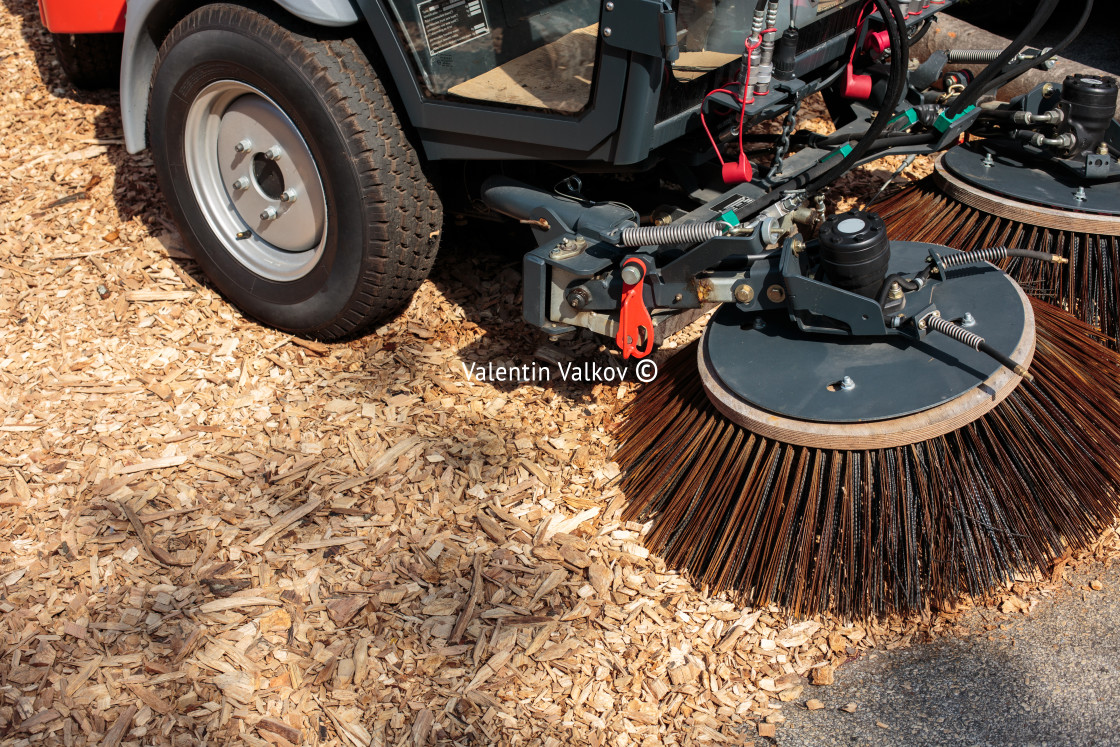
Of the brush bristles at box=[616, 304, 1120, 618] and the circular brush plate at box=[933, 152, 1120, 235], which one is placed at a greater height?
the circular brush plate at box=[933, 152, 1120, 235]

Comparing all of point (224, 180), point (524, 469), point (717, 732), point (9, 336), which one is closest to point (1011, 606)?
point (717, 732)

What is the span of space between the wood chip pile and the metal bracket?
1.11 m

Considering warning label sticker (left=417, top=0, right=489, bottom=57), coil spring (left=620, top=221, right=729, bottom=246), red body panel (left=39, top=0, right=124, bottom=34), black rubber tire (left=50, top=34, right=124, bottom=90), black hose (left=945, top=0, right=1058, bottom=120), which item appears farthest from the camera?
black rubber tire (left=50, top=34, right=124, bottom=90)

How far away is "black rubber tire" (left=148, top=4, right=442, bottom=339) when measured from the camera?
259 cm

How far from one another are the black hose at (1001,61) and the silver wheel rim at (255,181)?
190cm

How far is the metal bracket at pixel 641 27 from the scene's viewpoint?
2.10 m

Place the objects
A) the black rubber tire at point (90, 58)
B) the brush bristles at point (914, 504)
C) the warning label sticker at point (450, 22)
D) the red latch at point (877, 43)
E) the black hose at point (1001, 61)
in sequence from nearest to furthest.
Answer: the brush bristles at point (914, 504) → the black hose at point (1001, 61) → the warning label sticker at point (450, 22) → the red latch at point (877, 43) → the black rubber tire at point (90, 58)

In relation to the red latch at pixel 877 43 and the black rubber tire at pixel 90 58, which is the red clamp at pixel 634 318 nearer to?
the red latch at pixel 877 43

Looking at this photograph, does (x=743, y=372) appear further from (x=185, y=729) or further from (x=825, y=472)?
(x=185, y=729)

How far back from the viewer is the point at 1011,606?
2.28 meters

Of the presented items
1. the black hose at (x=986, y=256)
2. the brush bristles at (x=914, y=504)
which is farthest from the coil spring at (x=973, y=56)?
the brush bristles at (x=914, y=504)

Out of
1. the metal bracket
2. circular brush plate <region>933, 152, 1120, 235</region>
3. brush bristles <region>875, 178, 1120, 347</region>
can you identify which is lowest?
brush bristles <region>875, 178, 1120, 347</region>

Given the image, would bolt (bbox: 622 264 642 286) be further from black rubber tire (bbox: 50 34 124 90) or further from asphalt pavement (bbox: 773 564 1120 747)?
black rubber tire (bbox: 50 34 124 90)

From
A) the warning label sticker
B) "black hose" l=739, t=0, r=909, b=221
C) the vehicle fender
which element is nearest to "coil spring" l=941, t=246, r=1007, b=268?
"black hose" l=739, t=0, r=909, b=221
